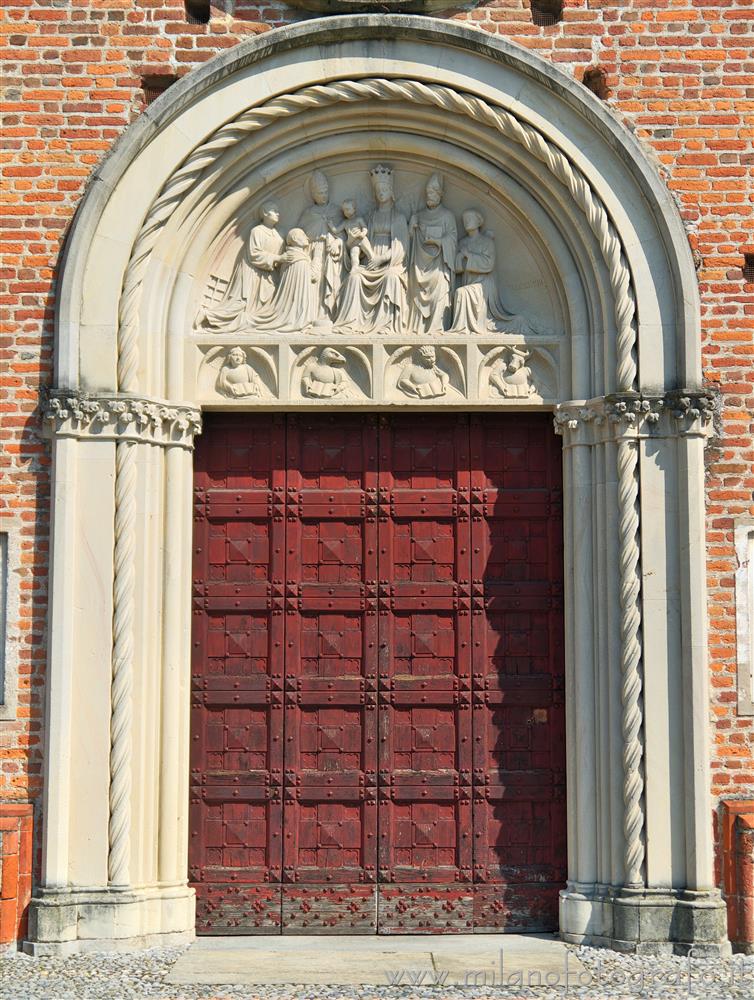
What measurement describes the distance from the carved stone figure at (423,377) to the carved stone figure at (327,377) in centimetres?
36

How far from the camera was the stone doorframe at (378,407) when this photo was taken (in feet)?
29.5

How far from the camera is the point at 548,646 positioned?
962 centimetres

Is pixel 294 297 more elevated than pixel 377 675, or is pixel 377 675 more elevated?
pixel 294 297

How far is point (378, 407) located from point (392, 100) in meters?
2.01

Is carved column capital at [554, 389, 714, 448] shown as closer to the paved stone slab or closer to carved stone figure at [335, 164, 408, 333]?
carved stone figure at [335, 164, 408, 333]

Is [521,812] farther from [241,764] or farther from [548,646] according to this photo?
[241,764]

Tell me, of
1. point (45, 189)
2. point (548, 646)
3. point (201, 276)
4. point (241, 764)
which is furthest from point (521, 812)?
point (45, 189)

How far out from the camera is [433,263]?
386 inches

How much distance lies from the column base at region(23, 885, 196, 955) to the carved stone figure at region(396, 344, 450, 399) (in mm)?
3647

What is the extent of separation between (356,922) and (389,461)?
3.03 m

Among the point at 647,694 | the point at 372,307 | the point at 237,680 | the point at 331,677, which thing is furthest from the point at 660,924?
the point at 372,307

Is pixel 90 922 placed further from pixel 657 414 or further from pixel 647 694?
pixel 657 414

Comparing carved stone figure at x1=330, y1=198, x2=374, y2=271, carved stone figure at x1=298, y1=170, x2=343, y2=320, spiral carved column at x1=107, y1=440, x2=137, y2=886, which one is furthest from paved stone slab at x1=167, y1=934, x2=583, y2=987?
carved stone figure at x1=330, y1=198, x2=374, y2=271

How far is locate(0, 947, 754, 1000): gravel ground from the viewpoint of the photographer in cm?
801
